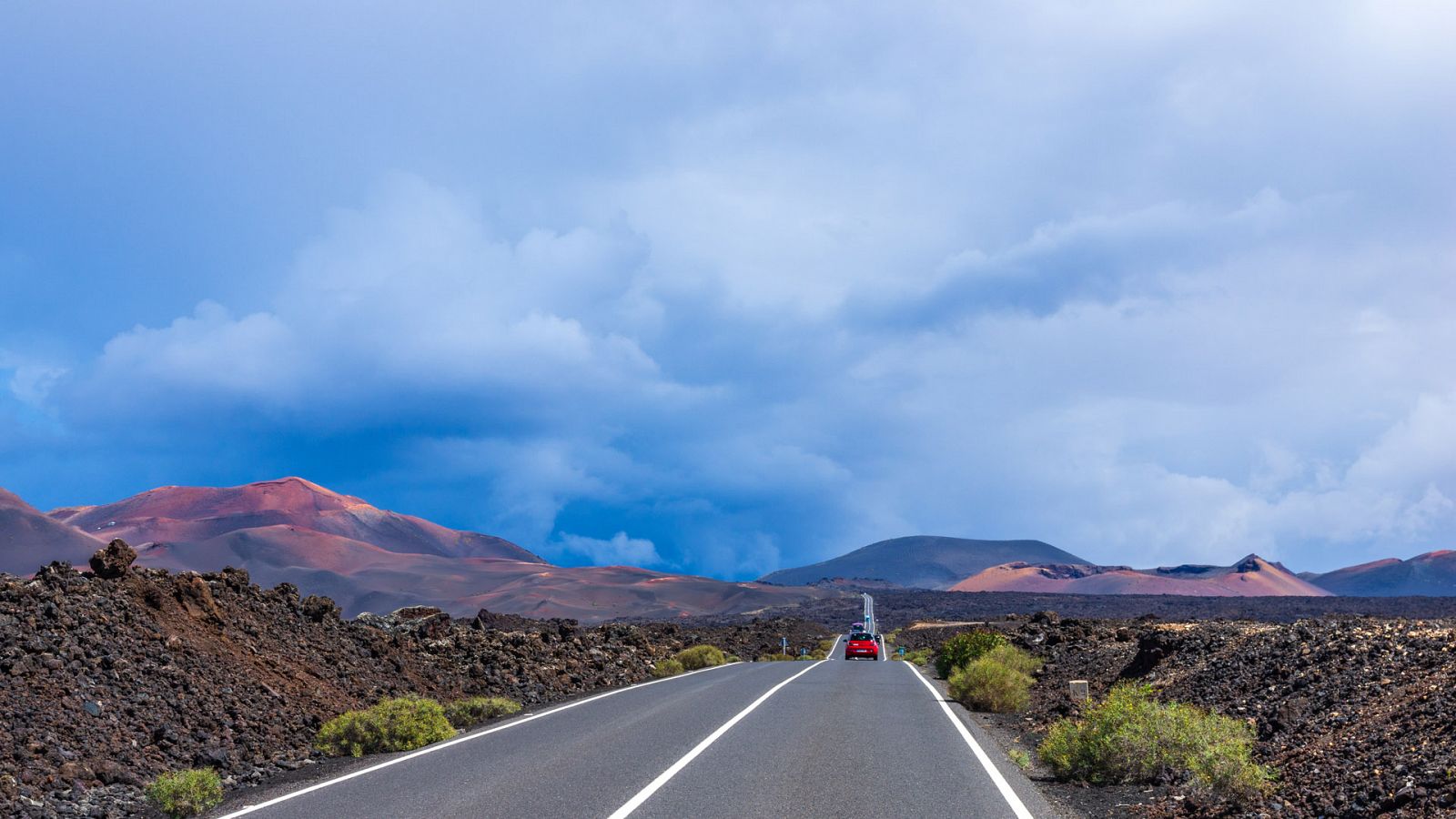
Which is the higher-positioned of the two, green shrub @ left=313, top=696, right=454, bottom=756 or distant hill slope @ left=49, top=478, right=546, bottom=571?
distant hill slope @ left=49, top=478, right=546, bottom=571

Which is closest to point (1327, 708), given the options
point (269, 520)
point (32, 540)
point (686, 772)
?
point (686, 772)

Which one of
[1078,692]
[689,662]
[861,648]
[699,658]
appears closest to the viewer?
[1078,692]

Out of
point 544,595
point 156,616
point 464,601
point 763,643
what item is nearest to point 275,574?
point 464,601

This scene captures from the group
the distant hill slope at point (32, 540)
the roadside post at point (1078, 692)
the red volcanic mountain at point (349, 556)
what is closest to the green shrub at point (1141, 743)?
the roadside post at point (1078, 692)

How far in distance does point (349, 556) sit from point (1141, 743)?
12568 cm

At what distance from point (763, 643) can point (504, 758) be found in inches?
2125

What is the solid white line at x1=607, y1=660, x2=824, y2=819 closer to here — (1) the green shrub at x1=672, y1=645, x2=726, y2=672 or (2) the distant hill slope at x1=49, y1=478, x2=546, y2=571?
(1) the green shrub at x1=672, y1=645, x2=726, y2=672

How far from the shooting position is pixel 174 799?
33.2 feet

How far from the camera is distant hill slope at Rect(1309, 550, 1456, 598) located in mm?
169500

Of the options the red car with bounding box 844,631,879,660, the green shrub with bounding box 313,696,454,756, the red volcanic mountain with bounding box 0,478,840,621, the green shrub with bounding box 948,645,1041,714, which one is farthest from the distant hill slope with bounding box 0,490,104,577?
the green shrub with bounding box 948,645,1041,714

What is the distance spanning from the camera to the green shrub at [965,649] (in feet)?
102

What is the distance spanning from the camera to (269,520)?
5507 inches

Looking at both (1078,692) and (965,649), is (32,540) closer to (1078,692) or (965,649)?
(965,649)

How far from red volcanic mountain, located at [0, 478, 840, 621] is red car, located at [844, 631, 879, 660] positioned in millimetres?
Result: 59329
